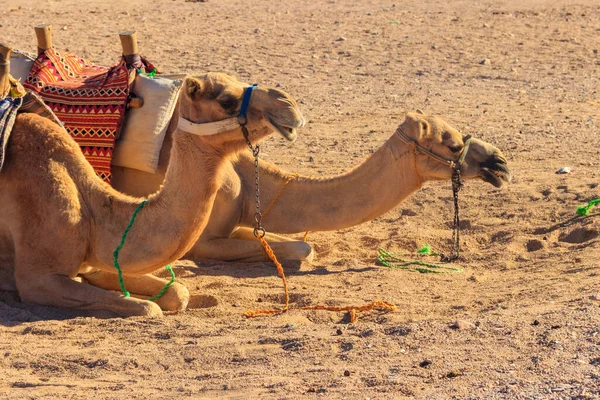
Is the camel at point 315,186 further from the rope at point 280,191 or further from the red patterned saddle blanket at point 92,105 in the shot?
the red patterned saddle blanket at point 92,105

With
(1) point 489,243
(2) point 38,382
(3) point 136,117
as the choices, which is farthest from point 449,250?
(2) point 38,382

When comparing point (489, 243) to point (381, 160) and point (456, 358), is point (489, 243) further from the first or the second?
point (456, 358)

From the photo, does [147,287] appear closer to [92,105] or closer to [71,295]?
[71,295]

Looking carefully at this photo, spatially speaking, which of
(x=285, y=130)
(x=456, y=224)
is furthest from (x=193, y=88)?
(x=456, y=224)

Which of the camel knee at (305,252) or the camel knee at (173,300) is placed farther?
the camel knee at (305,252)

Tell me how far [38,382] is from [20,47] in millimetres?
10862

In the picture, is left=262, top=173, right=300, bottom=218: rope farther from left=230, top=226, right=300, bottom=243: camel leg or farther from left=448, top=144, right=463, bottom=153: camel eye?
left=448, top=144, right=463, bottom=153: camel eye

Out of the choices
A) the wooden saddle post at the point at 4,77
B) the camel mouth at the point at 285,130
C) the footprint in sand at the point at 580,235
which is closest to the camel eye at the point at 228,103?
the camel mouth at the point at 285,130

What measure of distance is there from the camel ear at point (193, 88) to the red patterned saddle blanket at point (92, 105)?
2.09 m

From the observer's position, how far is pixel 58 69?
8070 millimetres

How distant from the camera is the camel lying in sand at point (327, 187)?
24.9 feet

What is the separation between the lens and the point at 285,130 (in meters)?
5.32

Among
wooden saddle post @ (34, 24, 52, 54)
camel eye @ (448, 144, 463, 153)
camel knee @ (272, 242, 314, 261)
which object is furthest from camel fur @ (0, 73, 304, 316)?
camel eye @ (448, 144, 463, 153)

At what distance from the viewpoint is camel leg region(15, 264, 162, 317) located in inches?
250
